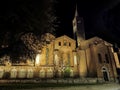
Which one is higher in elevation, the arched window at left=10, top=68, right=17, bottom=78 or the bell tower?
the bell tower

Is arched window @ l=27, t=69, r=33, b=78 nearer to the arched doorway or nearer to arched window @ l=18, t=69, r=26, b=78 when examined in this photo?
arched window @ l=18, t=69, r=26, b=78

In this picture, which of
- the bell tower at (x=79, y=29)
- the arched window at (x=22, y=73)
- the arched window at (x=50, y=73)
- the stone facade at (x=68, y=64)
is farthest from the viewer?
the bell tower at (x=79, y=29)

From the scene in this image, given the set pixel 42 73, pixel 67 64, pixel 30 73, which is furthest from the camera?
pixel 67 64

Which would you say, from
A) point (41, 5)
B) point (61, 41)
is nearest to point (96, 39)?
point (61, 41)

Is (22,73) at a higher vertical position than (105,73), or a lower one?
higher

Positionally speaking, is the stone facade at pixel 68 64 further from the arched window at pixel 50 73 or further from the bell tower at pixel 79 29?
the bell tower at pixel 79 29

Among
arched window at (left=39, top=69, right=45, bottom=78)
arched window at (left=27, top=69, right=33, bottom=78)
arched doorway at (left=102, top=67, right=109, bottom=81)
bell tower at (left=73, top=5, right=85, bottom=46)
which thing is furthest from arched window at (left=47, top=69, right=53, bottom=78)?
bell tower at (left=73, top=5, right=85, bottom=46)

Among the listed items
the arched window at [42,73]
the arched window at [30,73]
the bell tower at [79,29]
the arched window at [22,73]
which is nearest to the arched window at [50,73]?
the arched window at [42,73]

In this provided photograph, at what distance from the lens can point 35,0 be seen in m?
12.7

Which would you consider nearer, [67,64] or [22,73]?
[22,73]

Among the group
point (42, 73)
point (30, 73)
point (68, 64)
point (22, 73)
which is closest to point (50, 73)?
point (42, 73)

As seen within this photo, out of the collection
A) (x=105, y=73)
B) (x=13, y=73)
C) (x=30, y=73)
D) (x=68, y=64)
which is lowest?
(x=105, y=73)

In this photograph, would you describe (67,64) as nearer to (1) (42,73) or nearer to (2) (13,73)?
(1) (42,73)

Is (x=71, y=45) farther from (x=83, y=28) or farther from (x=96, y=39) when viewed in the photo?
(x=83, y=28)
